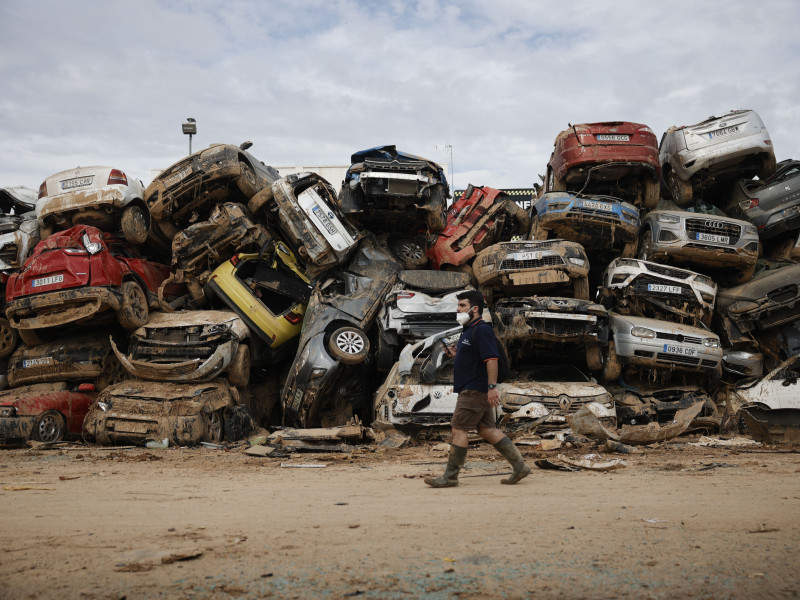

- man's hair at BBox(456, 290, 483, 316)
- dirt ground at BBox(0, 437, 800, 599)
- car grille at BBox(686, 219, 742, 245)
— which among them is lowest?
dirt ground at BBox(0, 437, 800, 599)

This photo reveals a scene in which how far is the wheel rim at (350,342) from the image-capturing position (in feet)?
31.2

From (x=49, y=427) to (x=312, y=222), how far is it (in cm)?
453

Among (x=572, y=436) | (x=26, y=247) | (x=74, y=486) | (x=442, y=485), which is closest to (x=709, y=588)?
(x=442, y=485)

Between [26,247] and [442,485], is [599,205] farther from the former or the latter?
[26,247]

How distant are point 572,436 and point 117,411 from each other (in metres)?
5.61

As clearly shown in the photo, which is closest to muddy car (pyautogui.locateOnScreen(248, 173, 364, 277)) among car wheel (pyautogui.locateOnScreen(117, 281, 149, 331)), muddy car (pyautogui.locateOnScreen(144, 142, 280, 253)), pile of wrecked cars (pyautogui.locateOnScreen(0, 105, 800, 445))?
pile of wrecked cars (pyautogui.locateOnScreen(0, 105, 800, 445))

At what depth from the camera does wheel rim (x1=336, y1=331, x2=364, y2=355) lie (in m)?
9.52

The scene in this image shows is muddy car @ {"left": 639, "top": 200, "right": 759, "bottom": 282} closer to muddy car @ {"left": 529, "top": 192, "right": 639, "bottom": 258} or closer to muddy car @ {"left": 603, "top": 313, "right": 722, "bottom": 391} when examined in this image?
muddy car @ {"left": 529, "top": 192, "right": 639, "bottom": 258}

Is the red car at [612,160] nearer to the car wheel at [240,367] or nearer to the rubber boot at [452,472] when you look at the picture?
the car wheel at [240,367]

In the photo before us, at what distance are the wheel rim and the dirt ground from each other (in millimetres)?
3238

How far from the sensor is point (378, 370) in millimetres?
10375

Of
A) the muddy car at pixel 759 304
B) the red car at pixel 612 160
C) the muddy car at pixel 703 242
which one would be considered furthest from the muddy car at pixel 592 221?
the muddy car at pixel 759 304

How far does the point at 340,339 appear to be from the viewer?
9.58 m

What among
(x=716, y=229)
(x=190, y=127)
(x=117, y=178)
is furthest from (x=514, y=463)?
(x=190, y=127)
